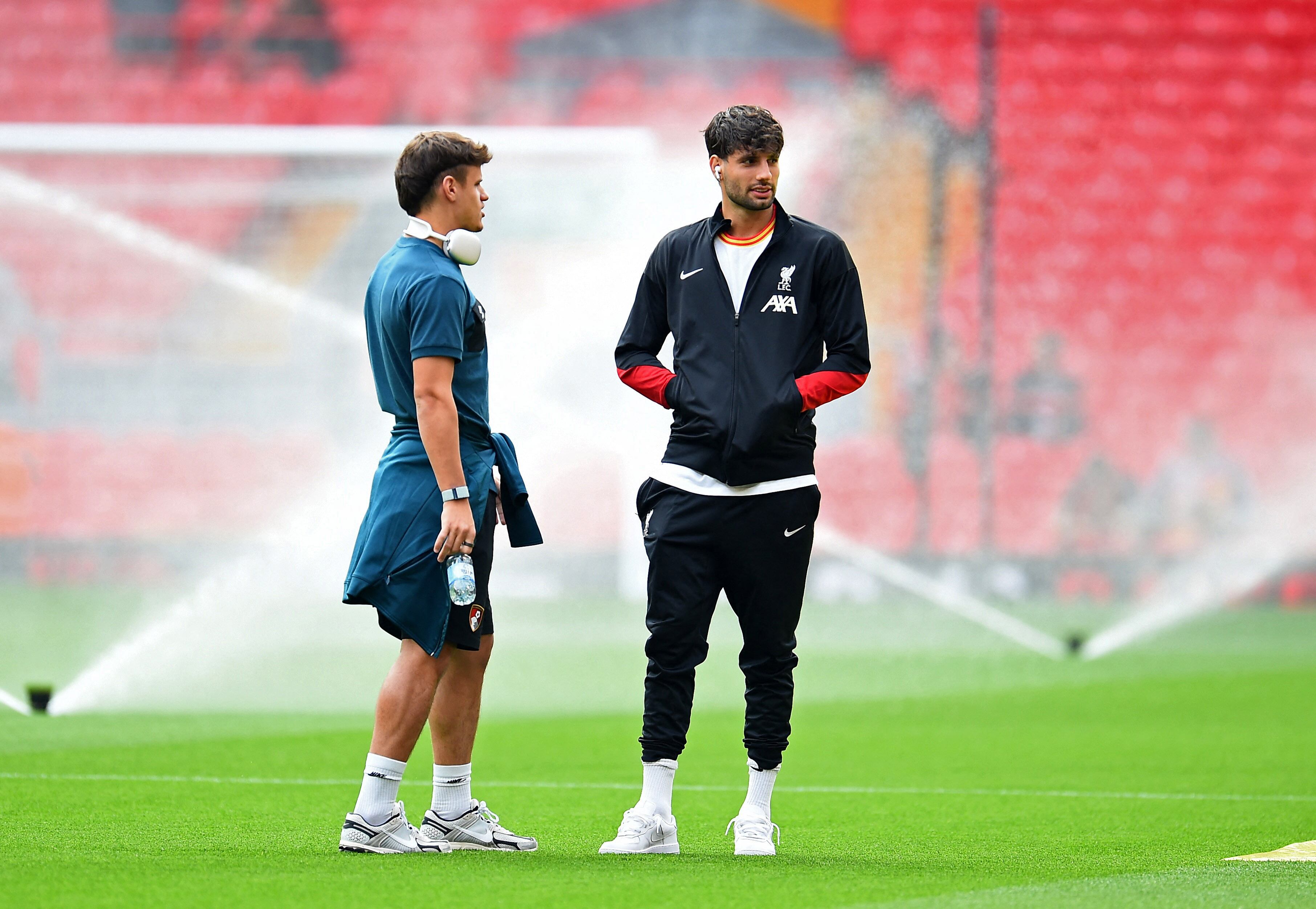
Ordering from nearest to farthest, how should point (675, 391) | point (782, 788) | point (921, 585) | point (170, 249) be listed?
point (675, 391) < point (782, 788) < point (170, 249) < point (921, 585)

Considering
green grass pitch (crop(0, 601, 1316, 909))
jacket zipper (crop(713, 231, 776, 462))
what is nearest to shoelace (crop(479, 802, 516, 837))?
green grass pitch (crop(0, 601, 1316, 909))

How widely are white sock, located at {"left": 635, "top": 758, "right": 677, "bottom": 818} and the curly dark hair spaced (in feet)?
4.25

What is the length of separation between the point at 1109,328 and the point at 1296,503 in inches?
65.0

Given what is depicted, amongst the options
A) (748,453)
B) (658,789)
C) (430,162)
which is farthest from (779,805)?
(430,162)

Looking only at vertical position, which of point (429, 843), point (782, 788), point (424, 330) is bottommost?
point (429, 843)

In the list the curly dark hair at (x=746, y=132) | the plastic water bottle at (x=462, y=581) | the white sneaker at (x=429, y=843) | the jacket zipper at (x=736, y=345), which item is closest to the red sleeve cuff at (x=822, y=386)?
the jacket zipper at (x=736, y=345)

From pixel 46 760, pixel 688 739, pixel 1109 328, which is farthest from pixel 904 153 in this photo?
pixel 46 760

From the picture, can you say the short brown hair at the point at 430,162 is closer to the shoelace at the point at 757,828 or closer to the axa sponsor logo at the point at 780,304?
the axa sponsor logo at the point at 780,304

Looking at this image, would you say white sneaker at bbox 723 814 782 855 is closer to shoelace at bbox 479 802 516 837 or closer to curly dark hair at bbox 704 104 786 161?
shoelace at bbox 479 802 516 837

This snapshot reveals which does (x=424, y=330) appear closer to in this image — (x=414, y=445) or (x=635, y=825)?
(x=414, y=445)

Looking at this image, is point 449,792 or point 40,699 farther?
point 40,699

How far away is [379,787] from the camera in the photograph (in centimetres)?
386

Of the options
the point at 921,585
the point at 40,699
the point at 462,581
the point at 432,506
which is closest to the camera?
the point at 462,581

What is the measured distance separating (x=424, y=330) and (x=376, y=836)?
1.03 meters
